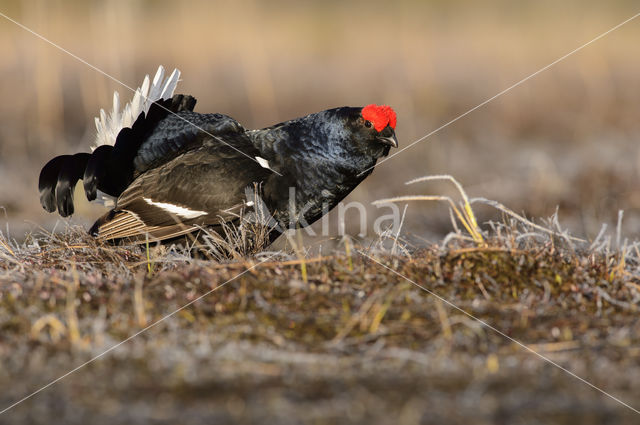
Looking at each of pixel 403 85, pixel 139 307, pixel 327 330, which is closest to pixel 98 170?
pixel 139 307

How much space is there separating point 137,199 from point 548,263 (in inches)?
86.2

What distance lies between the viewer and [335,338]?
219 centimetres

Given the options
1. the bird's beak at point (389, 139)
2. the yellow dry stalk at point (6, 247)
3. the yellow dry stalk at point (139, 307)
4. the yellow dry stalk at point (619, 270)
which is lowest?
the yellow dry stalk at point (619, 270)

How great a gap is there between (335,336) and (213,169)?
173 centimetres

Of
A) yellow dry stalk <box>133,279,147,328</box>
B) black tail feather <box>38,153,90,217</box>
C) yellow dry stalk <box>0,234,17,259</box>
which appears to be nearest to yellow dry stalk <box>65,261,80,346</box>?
yellow dry stalk <box>133,279,147,328</box>

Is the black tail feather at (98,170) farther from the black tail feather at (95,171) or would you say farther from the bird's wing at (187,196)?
the bird's wing at (187,196)

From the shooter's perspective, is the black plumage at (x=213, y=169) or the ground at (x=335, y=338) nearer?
the ground at (x=335, y=338)

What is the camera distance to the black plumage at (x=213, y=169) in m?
3.69

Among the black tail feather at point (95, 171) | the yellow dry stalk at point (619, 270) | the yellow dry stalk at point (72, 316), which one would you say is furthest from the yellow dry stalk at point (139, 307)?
the yellow dry stalk at point (619, 270)

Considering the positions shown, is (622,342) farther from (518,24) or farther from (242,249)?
(518,24)

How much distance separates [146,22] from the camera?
57.4ft

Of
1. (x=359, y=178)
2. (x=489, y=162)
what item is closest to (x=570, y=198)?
(x=489, y=162)

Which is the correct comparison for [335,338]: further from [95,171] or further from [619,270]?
[95,171]

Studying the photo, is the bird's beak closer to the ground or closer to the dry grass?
the dry grass
